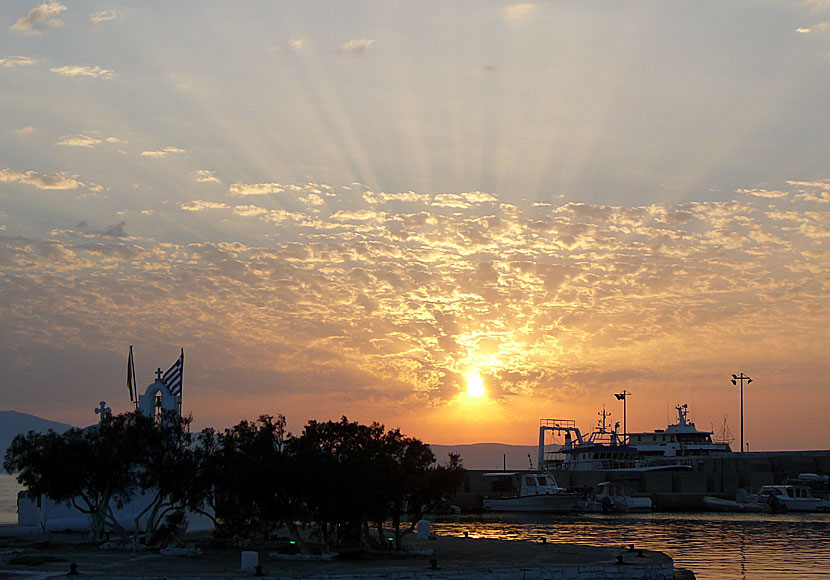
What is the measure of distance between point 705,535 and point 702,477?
53269mm

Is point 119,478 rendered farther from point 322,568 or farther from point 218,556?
point 322,568

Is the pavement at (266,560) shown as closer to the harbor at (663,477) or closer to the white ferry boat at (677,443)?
the harbor at (663,477)

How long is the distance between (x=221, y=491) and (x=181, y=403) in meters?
10.4

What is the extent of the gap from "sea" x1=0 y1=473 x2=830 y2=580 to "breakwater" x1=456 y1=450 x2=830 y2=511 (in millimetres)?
13206

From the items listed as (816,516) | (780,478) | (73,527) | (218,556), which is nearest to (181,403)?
(73,527)

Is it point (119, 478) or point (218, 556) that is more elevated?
point (119, 478)

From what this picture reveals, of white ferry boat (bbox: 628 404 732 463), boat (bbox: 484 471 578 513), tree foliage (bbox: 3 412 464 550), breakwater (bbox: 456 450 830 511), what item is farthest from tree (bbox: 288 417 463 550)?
white ferry boat (bbox: 628 404 732 463)

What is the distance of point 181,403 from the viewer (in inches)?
1982

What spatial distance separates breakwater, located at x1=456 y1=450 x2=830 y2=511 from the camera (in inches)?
4168

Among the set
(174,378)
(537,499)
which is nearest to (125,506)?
(174,378)

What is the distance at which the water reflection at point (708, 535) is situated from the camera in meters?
42.2

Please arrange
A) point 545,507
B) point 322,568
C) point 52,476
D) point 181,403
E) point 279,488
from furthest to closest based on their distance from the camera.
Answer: point 545,507, point 181,403, point 52,476, point 279,488, point 322,568

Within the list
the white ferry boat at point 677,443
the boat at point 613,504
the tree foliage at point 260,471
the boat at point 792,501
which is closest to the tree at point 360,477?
the tree foliage at point 260,471

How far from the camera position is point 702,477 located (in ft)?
371
